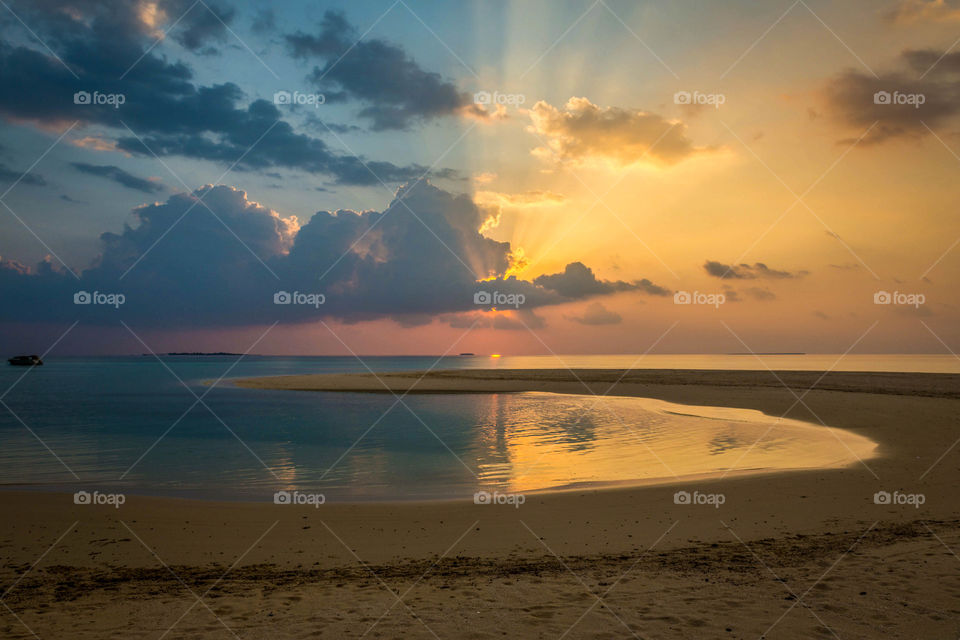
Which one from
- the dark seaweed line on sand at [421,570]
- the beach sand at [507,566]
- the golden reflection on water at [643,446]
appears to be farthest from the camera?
the golden reflection on water at [643,446]

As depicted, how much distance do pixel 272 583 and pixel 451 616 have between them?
341 centimetres

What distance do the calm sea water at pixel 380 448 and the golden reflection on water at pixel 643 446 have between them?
0.25ft

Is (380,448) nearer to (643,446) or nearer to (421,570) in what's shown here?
(643,446)

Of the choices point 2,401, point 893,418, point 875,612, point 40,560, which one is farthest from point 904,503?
point 2,401

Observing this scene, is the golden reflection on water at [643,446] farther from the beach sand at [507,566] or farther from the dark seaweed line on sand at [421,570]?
the dark seaweed line on sand at [421,570]

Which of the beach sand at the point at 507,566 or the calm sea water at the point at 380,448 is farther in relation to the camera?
the calm sea water at the point at 380,448

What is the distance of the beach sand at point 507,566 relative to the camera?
303 inches

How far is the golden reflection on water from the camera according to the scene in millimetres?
19641

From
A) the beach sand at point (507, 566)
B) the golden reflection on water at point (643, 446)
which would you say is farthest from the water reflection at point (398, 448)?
the beach sand at point (507, 566)

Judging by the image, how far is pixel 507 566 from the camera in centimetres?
1033

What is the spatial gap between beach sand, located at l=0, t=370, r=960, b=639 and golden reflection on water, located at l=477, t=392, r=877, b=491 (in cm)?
267

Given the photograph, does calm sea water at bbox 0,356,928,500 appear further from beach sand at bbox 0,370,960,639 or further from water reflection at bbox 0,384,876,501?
beach sand at bbox 0,370,960,639

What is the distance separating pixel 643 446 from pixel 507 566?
1656 cm

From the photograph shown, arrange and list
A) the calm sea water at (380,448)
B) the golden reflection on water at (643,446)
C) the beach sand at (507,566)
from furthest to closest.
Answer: the golden reflection on water at (643,446) → the calm sea water at (380,448) → the beach sand at (507,566)
